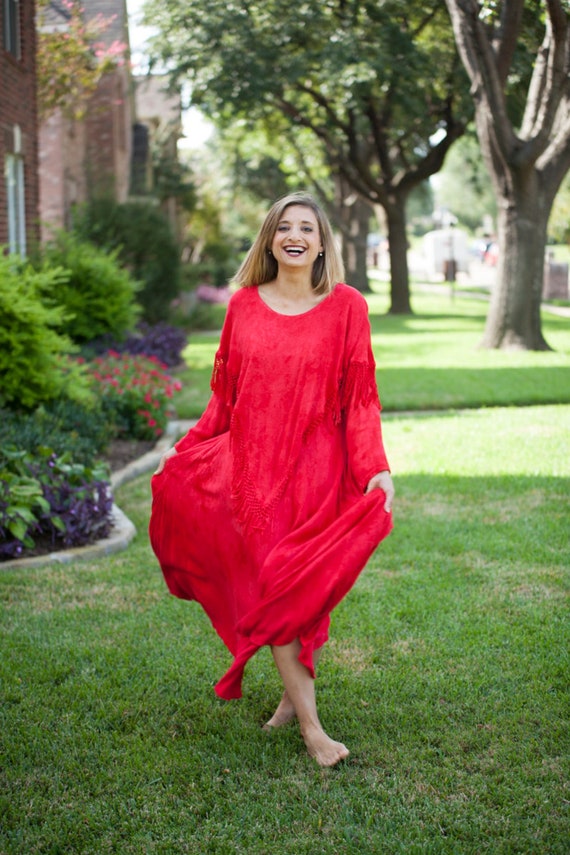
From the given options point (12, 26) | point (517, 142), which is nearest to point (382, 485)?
point (12, 26)

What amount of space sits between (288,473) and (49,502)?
289 cm

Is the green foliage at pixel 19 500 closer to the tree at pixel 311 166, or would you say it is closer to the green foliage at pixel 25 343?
the green foliage at pixel 25 343

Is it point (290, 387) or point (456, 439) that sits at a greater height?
point (290, 387)

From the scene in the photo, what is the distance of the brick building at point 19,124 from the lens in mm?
12180

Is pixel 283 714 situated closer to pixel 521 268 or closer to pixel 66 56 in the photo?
pixel 521 268

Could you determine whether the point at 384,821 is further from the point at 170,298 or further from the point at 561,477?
the point at 170,298

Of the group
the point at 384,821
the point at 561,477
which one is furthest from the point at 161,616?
the point at 561,477

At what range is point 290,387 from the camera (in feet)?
11.7

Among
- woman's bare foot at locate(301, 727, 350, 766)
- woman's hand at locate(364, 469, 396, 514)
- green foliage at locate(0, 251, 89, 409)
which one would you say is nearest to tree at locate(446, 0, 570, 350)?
green foliage at locate(0, 251, 89, 409)

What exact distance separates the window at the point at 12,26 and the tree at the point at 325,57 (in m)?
8.65

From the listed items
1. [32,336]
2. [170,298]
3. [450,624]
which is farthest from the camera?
[170,298]

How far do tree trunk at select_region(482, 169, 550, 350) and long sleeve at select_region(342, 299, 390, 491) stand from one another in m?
12.7

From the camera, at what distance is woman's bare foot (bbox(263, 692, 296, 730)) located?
12.5 ft

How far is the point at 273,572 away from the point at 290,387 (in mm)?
670
